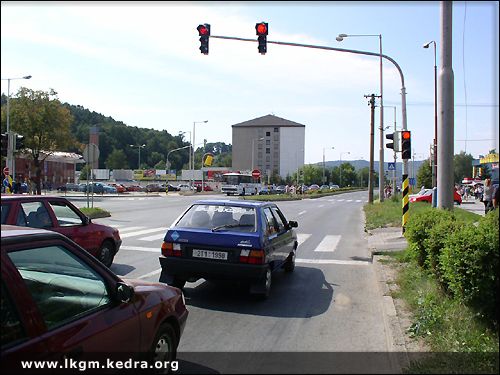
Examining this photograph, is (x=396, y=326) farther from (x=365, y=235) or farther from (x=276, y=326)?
(x=365, y=235)

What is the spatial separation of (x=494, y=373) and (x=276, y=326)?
2647mm

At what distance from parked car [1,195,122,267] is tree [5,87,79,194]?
36026mm

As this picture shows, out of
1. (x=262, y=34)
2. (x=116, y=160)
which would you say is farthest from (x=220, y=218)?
(x=116, y=160)

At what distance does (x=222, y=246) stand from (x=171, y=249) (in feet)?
2.80

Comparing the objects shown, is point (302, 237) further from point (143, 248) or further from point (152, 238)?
point (143, 248)

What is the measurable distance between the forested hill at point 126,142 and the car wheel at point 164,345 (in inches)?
4640

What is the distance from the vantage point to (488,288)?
484 centimetres

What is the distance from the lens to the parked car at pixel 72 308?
9.13 ft

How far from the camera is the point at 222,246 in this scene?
24.3 ft

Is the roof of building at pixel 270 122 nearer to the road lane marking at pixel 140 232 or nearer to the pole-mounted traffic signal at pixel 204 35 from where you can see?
the road lane marking at pixel 140 232

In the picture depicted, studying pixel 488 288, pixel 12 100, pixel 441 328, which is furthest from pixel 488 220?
pixel 12 100

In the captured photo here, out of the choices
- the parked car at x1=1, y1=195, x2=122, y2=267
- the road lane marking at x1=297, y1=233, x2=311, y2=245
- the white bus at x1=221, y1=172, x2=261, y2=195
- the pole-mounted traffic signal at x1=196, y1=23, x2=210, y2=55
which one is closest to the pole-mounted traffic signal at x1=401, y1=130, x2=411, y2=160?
the road lane marking at x1=297, y1=233, x2=311, y2=245

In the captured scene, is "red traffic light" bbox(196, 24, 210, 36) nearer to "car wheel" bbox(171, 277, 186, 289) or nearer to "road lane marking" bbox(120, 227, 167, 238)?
"road lane marking" bbox(120, 227, 167, 238)

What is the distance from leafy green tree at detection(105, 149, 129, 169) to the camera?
138 m
